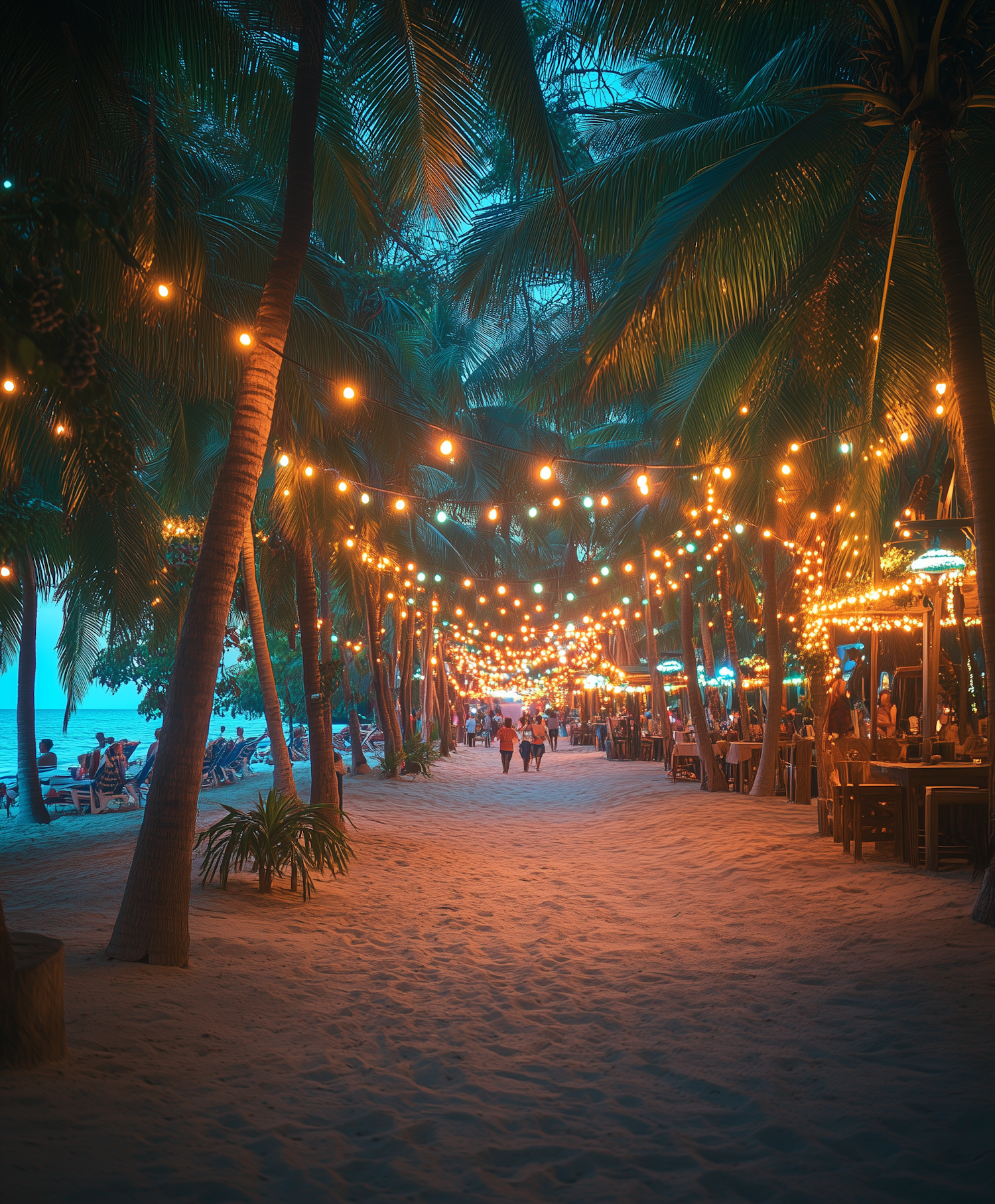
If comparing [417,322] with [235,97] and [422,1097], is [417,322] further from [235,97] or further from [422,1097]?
[422,1097]

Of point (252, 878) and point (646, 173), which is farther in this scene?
point (646, 173)

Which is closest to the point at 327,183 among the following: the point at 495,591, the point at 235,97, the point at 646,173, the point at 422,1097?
the point at 235,97

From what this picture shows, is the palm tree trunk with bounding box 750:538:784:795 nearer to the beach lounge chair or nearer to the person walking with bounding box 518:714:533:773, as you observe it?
the person walking with bounding box 518:714:533:773

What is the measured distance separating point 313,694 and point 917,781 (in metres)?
7.11

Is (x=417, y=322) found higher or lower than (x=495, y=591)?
higher

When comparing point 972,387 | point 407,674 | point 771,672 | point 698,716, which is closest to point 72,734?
point 407,674

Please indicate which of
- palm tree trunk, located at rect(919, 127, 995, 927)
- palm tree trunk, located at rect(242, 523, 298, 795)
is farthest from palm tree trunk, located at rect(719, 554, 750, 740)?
palm tree trunk, located at rect(919, 127, 995, 927)

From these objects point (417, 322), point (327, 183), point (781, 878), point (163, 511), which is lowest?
point (781, 878)

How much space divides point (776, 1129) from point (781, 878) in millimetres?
5146

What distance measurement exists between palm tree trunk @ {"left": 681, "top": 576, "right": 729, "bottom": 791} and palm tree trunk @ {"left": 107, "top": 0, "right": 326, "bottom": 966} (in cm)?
1181

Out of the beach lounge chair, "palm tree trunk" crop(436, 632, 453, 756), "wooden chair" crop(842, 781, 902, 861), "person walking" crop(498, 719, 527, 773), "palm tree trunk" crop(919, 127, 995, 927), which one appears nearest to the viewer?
"palm tree trunk" crop(919, 127, 995, 927)

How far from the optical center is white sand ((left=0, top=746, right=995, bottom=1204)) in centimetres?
287

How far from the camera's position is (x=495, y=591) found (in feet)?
105

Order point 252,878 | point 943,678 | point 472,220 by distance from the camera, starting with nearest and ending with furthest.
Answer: point 252,878
point 472,220
point 943,678
